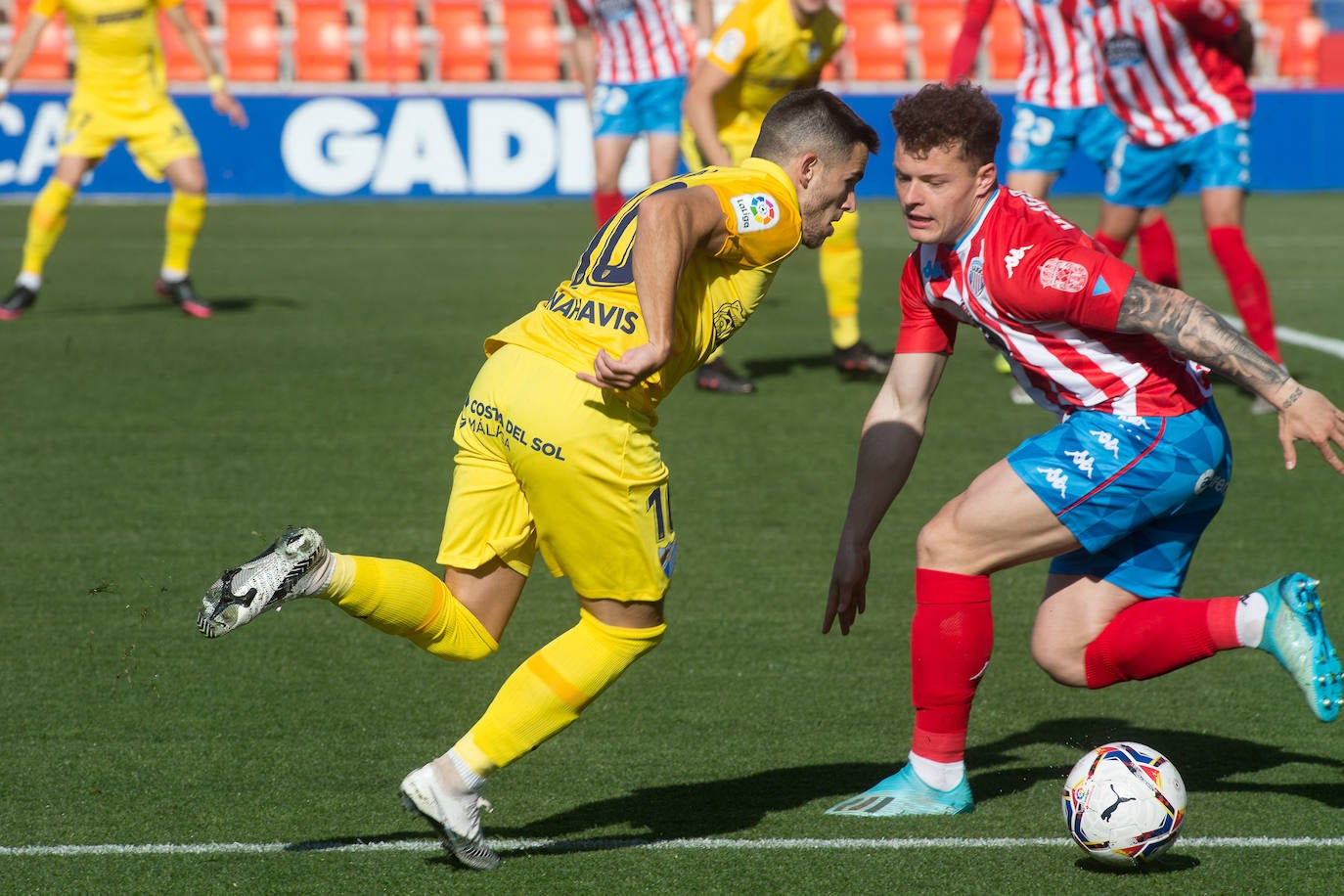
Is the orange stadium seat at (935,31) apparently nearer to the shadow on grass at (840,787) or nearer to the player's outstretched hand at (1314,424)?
the shadow on grass at (840,787)

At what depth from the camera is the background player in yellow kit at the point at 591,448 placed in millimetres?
3268

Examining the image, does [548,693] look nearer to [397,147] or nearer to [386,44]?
[397,147]

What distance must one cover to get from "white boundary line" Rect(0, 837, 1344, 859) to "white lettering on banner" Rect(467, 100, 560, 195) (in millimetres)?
16328

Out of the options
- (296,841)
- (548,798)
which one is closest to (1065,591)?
(548,798)

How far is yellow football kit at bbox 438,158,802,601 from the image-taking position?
11.1 ft

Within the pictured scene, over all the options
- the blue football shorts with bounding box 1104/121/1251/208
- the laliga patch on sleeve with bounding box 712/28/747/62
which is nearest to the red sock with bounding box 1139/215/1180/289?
the blue football shorts with bounding box 1104/121/1251/208

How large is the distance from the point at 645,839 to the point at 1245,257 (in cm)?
573

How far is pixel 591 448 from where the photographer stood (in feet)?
11.0

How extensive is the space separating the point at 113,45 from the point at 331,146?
329 inches

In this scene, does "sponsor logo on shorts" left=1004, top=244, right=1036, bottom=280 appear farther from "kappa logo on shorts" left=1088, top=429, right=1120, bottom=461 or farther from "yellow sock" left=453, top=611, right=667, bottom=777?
"yellow sock" left=453, top=611, right=667, bottom=777

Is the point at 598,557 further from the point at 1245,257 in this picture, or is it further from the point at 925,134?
the point at 1245,257

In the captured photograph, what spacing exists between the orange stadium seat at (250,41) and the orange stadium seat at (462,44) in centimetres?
220

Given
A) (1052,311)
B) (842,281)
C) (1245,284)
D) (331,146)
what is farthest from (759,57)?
(331,146)

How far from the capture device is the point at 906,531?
636 cm
